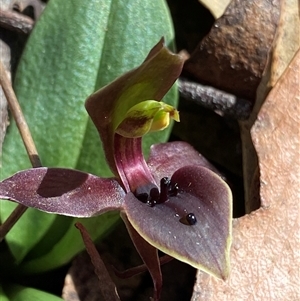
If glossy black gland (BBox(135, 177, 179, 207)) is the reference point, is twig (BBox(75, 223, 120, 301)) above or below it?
below

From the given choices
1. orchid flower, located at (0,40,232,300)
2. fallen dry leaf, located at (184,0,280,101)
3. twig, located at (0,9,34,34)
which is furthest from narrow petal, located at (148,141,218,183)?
twig, located at (0,9,34,34)

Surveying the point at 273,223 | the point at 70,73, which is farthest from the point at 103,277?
the point at 70,73

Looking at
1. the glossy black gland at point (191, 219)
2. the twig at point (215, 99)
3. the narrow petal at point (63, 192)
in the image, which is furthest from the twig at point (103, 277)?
the twig at point (215, 99)

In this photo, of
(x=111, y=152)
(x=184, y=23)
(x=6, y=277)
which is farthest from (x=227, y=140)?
(x=6, y=277)

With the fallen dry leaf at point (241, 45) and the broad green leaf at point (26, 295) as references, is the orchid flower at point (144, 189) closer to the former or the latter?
the broad green leaf at point (26, 295)

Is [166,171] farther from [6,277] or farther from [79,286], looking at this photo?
[6,277]

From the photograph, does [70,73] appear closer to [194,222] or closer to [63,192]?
[63,192]

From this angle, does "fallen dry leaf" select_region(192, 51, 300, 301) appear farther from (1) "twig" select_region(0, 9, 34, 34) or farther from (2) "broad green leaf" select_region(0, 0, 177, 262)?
(1) "twig" select_region(0, 9, 34, 34)
